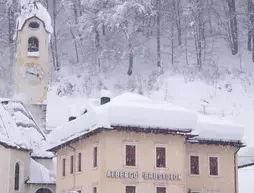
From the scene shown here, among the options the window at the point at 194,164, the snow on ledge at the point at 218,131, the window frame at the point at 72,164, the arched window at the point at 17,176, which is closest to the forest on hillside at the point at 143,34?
the arched window at the point at 17,176

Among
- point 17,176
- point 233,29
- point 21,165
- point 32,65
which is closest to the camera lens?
point 17,176

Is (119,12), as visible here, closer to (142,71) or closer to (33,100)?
(142,71)

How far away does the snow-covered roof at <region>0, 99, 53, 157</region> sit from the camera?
59909mm

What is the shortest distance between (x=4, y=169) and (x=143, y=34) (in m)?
34.2

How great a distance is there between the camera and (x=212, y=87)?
261ft

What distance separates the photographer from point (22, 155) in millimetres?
61219

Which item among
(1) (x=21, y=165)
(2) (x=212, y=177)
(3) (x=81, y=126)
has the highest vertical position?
(3) (x=81, y=126)

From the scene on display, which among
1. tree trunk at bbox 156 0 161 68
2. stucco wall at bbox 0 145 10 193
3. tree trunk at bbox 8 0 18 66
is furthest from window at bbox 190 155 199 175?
tree trunk at bbox 8 0 18 66

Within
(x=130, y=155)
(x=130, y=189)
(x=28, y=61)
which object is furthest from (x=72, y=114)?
(x=28, y=61)

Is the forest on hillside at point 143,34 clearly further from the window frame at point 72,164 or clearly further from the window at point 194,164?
the window frame at point 72,164

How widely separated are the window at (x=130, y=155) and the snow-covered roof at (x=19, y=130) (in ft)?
34.4

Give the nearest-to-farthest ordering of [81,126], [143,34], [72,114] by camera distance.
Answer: [81,126] → [72,114] → [143,34]

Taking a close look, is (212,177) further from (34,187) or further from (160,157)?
(34,187)

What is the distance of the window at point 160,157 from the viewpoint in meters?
52.4
